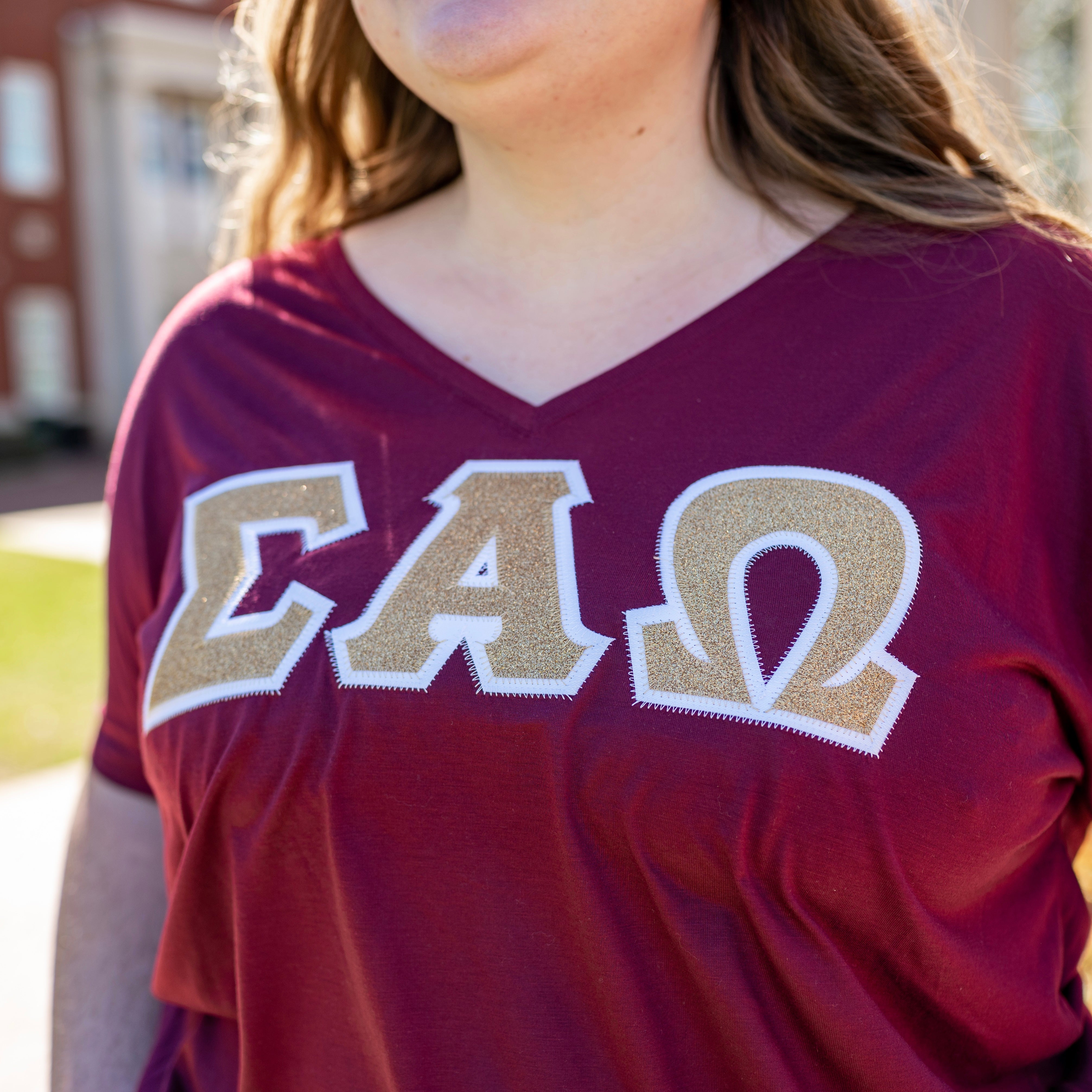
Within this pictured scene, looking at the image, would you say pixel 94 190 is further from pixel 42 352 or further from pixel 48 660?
pixel 48 660

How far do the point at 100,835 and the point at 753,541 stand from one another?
948 mm

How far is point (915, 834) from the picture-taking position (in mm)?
1046

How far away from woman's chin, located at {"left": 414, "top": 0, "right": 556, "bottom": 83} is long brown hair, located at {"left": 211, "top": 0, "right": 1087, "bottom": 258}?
327 mm

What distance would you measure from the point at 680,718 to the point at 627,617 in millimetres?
112

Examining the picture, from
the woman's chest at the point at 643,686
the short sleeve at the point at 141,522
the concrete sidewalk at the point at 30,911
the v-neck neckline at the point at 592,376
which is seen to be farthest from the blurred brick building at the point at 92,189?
the woman's chest at the point at 643,686

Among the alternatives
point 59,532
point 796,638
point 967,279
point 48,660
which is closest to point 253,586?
point 796,638

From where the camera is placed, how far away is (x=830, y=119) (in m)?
1.46

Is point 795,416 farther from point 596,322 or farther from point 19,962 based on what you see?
point 19,962

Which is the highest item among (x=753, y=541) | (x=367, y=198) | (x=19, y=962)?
(x=367, y=198)

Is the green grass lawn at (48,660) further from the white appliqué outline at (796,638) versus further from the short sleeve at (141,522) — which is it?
the white appliqué outline at (796,638)

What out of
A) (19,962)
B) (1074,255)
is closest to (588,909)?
(1074,255)

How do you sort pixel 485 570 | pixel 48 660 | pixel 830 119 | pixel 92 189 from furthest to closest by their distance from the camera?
pixel 92 189 < pixel 48 660 < pixel 830 119 < pixel 485 570

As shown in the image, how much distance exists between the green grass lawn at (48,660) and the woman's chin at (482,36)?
347 centimetres

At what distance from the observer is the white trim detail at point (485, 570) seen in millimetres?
1168
